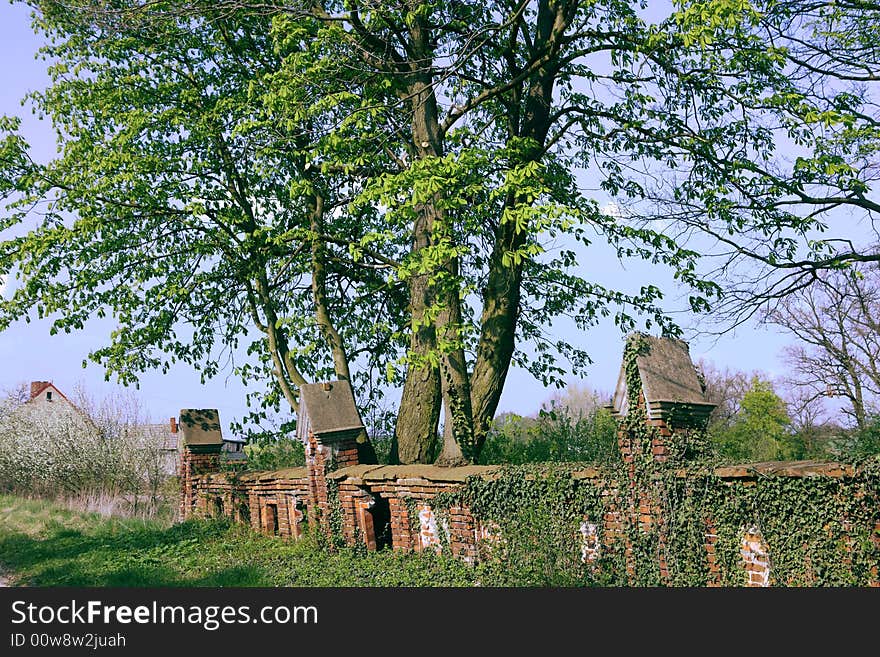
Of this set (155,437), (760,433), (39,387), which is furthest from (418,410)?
(39,387)

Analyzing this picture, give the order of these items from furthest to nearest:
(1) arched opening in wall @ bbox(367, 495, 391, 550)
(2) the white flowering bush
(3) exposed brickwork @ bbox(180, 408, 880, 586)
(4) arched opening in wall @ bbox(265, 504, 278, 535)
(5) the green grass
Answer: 1. (2) the white flowering bush
2. (4) arched opening in wall @ bbox(265, 504, 278, 535)
3. (1) arched opening in wall @ bbox(367, 495, 391, 550)
4. (5) the green grass
5. (3) exposed brickwork @ bbox(180, 408, 880, 586)

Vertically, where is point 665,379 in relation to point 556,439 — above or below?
above

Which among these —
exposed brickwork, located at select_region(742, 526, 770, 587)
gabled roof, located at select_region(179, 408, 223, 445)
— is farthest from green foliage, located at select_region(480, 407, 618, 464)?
gabled roof, located at select_region(179, 408, 223, 445)

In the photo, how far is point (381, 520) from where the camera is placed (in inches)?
500

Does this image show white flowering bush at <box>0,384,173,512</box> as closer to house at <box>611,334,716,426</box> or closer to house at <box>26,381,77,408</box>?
house at <box>26,381,77,408</box>

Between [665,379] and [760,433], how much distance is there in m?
12.5

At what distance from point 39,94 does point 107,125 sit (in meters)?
2.11

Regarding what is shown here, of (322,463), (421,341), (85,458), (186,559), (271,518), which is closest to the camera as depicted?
(322,463)

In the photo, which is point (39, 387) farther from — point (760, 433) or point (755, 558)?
point (755, 558)

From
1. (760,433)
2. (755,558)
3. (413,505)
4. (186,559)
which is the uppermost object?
(760,433)

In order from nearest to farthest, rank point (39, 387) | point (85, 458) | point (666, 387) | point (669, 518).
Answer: point (669, 518), point (666, 387), point (85, 458), point (39, 387)

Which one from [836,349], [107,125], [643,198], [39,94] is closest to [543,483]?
[643,198]

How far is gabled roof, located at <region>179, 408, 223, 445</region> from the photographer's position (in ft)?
62.8

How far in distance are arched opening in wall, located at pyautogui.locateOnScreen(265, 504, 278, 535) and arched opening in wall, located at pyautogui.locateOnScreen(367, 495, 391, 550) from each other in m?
3.68
